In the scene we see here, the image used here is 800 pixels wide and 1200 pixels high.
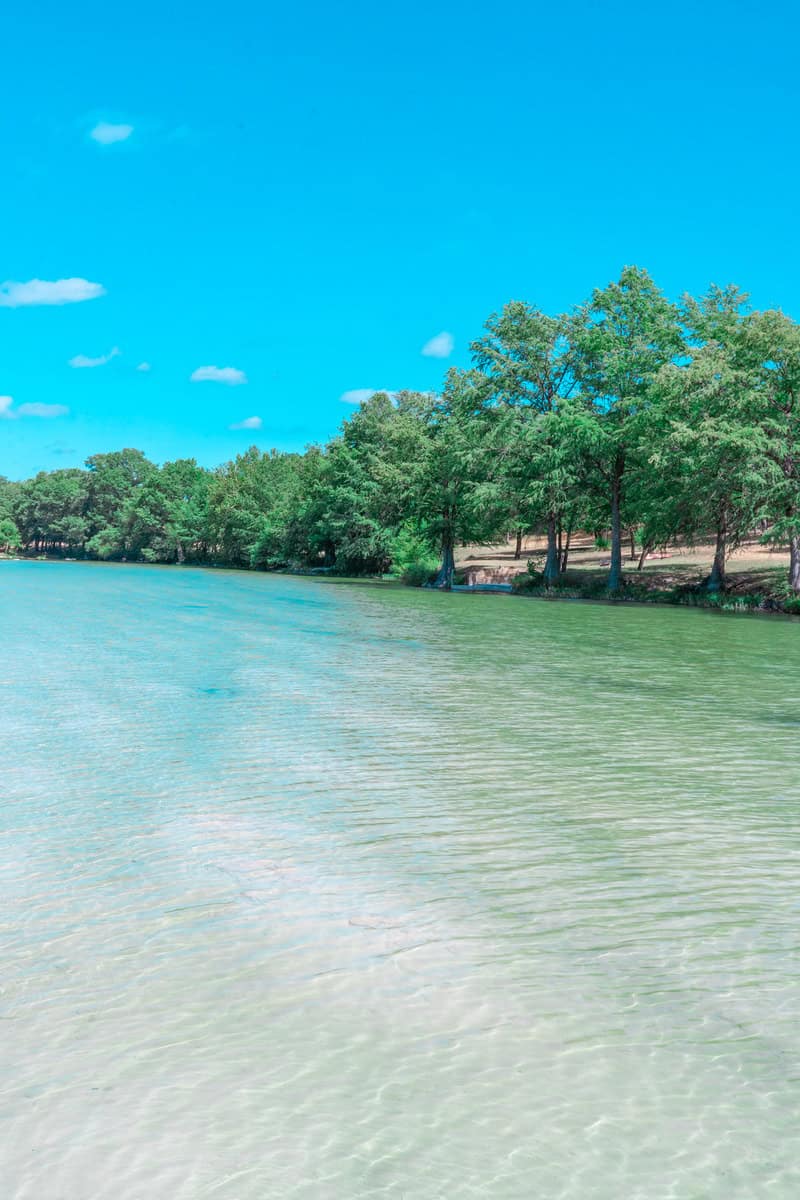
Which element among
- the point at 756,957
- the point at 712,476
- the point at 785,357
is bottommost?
the point at 756,957

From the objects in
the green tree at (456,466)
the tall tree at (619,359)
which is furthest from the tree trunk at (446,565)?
the tall tree at (619,359)

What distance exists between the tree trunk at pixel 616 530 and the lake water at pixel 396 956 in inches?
1322

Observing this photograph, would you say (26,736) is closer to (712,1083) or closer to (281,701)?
(281,701)

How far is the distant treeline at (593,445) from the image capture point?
35.1 metres

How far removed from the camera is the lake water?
10.6 ft

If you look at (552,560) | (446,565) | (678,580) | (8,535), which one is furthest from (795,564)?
(8,535)

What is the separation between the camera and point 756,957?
483 centimetres

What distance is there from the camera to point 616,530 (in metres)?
45.2

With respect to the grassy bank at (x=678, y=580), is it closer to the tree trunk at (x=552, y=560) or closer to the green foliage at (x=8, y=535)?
the tree trunk at (x=552, y=560)

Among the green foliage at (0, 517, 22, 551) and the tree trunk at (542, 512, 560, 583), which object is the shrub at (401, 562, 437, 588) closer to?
the tree trunk at (542, 512, 560, 583)

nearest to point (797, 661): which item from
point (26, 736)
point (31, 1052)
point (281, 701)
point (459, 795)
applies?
point (281, 701)

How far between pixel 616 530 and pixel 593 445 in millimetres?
4676

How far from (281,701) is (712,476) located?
2745 centimetres

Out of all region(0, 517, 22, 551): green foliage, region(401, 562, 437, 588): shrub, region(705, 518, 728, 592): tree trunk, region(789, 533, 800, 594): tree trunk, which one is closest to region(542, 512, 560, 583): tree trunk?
region(705, 518, 728, 592): tree trunk
